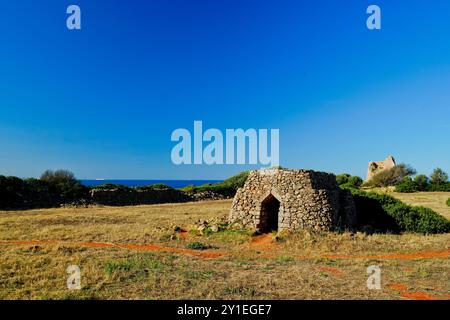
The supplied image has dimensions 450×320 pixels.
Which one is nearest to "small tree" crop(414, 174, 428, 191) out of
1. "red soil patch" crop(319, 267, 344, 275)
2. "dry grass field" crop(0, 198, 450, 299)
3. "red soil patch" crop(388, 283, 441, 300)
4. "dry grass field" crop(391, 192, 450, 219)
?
"dry grass field" crop(391, 192, 450, 219)

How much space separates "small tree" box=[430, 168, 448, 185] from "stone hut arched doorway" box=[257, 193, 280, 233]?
137 ft

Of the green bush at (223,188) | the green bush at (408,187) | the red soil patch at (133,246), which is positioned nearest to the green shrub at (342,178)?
the green bush at (408,187)

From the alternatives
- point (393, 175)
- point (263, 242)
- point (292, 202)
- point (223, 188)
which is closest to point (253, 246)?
point (263, 242)

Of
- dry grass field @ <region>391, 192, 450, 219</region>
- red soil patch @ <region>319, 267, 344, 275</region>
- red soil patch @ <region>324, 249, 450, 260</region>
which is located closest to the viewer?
red soil patch @ <region>319, 267, 344, 275</region>

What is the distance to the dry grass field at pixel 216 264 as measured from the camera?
8047 mm

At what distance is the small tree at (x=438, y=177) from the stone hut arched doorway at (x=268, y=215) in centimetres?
4162

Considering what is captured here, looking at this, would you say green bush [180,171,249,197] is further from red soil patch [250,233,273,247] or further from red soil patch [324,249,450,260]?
red soil patch [324,249,450,260]

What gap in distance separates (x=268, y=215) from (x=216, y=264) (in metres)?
7.01

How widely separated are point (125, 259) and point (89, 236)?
574 cm

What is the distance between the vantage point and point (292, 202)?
16.0m

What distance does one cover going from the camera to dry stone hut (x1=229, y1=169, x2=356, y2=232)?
618 inches

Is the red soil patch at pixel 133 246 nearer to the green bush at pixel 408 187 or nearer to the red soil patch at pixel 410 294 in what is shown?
the red soil patch at pixel 410 294
